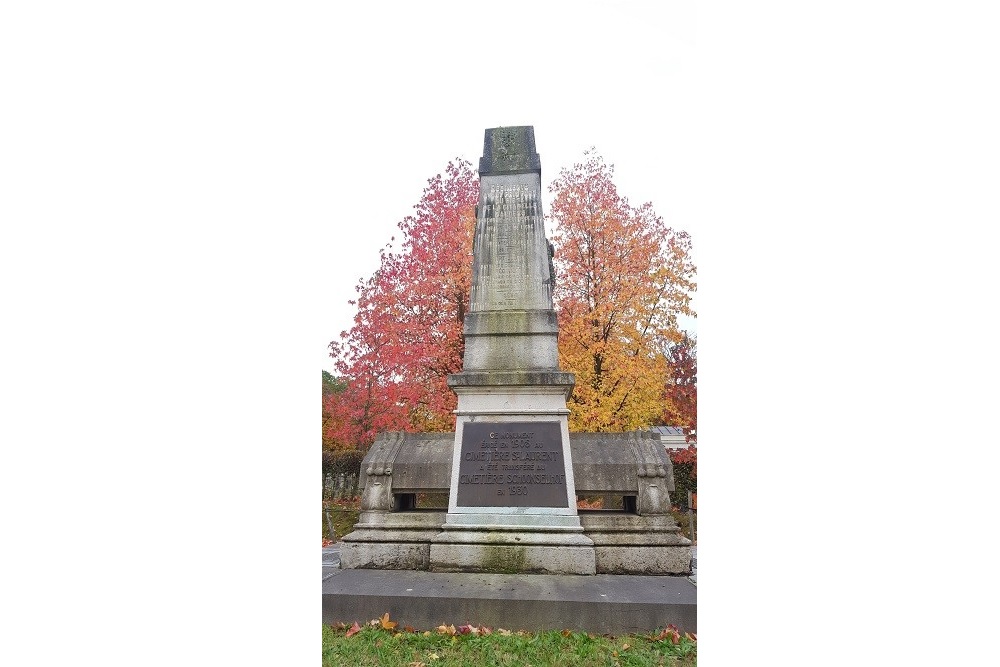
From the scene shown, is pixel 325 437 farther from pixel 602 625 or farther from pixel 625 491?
pixel 602 625

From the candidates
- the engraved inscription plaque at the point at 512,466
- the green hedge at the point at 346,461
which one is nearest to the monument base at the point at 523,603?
the engraved inscription plaque at the point at 512,466

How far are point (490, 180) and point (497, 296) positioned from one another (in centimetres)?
129

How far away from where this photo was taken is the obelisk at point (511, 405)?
5.00 metres

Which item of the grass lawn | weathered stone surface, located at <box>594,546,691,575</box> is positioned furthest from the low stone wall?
the grass lawn

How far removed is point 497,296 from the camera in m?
5.83

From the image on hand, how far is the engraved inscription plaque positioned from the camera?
517cm

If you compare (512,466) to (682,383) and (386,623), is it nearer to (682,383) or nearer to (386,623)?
(386,623)

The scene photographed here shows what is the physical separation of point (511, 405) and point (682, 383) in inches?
272

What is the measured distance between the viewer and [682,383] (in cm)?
1139

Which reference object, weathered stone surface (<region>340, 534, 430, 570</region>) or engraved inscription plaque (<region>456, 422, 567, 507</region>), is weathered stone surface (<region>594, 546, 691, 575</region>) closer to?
engraved inscription plaque (<region>456, 422, 567, 507</region>)

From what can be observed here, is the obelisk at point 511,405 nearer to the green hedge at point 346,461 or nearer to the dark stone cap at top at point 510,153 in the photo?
the dark stone cap at top at point 510,153

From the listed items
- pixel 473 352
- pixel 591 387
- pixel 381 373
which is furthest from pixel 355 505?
pixel 473 352

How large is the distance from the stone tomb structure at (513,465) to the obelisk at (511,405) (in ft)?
0.03

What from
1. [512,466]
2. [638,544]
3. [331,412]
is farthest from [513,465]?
[331,412]
